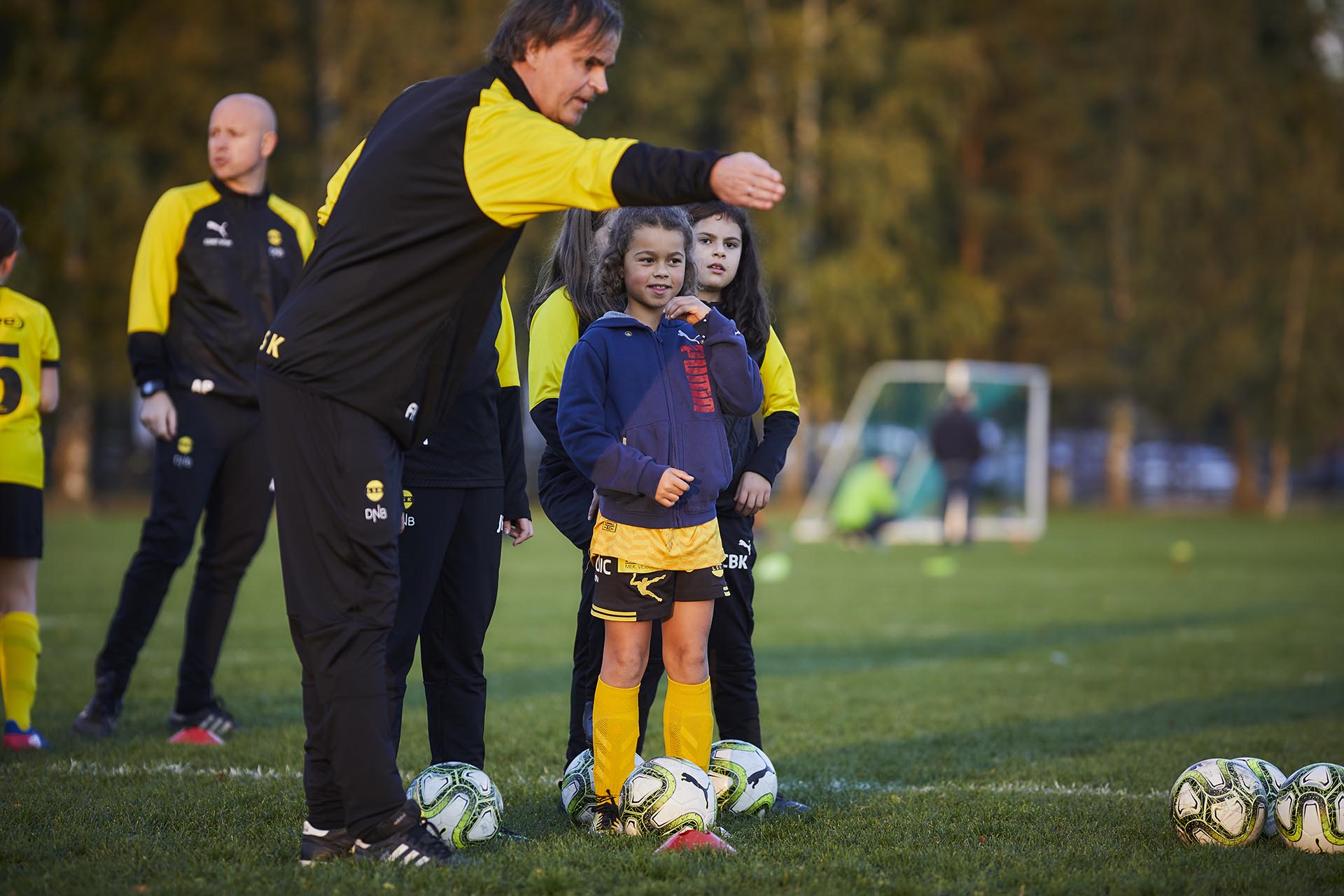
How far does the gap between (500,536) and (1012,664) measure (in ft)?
16.2

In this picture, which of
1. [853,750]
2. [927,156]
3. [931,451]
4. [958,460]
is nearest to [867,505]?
[958,460]

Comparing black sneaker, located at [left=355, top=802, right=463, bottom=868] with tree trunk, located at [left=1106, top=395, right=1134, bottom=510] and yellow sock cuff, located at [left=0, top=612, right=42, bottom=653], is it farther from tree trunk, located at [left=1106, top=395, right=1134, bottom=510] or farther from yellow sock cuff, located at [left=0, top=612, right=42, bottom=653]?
tree trunk, located at [left=1106, top=395, right=1134, bottom=510]

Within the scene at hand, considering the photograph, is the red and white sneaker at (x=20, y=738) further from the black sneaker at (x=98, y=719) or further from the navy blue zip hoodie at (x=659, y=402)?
the navy blue zip hoodie at (x=659, y=402)

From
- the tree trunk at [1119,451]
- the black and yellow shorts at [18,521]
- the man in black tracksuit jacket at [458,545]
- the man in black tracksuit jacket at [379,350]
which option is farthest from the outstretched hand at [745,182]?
the tree trunk at [1119,451]

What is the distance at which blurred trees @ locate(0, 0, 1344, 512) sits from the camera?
24203 millimetres

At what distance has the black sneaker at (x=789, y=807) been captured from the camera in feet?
13.9

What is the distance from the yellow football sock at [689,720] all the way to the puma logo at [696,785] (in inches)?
7.6

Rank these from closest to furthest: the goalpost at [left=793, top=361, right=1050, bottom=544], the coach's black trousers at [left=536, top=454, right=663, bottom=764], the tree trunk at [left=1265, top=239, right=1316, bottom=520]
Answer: the coach's black trousers at [left=536, top=454, right=663, bottom=764]
the goalpost at [left=793, top=361, right=1050, bottom=544]
the tree trunk at [left=1265, top=239, right=1316, bottom=520]

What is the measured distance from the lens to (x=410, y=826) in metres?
3.42

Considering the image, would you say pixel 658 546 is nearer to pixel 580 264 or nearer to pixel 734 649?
pixel 734 649

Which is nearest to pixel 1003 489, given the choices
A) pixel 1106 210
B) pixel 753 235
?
pixel 1106 210

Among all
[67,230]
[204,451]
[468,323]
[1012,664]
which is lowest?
[1012,664]

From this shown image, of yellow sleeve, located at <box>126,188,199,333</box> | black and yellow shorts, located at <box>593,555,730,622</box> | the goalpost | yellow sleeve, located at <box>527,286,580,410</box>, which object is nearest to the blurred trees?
the goalpost

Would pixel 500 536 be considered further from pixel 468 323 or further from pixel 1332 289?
pixel 1332 289
